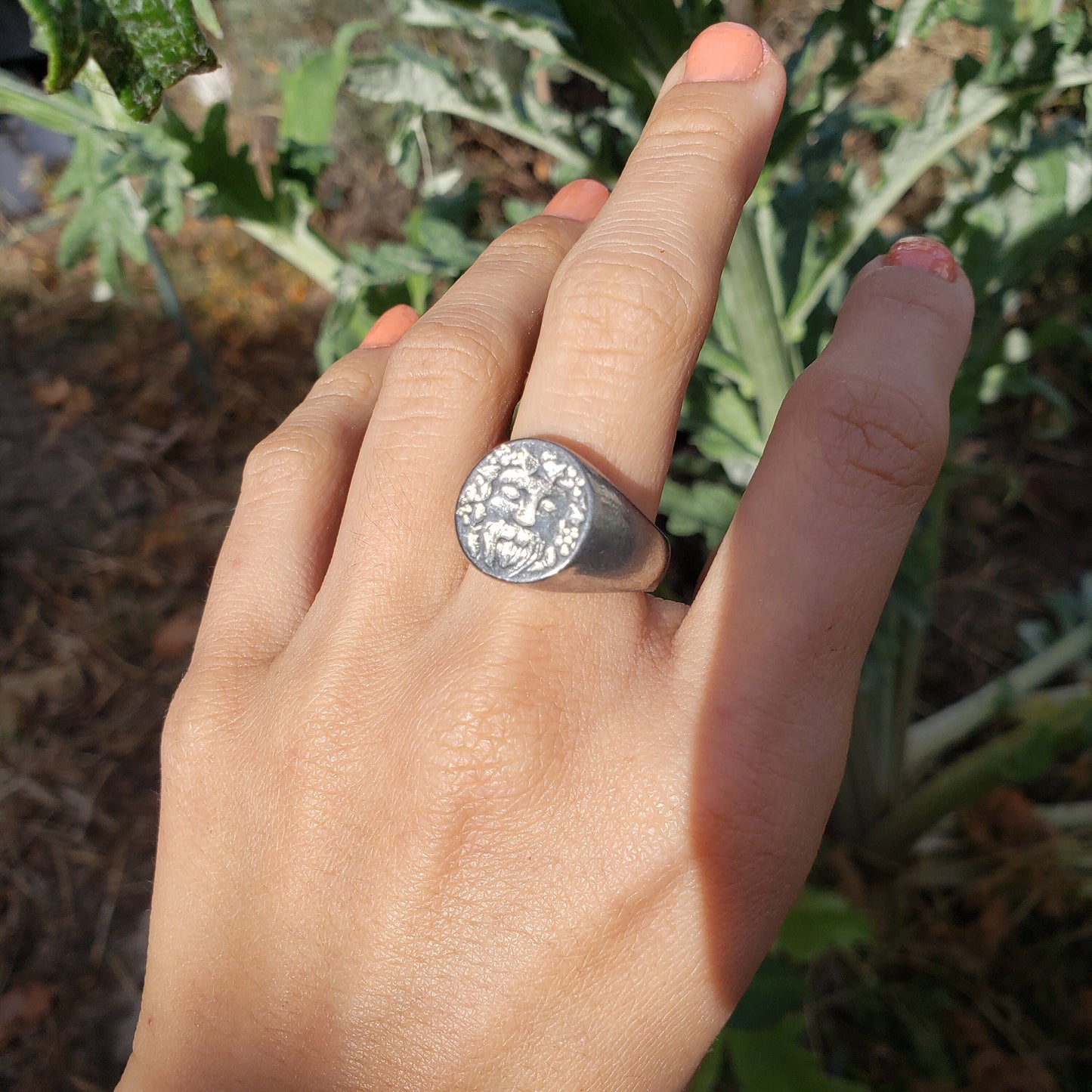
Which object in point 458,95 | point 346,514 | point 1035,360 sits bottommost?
point 1035,360

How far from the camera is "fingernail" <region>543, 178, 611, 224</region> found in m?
1.06

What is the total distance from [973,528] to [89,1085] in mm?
2407

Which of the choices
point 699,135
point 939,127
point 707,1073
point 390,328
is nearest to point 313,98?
point 390,328

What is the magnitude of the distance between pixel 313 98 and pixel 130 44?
848mm

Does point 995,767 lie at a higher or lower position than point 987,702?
higher

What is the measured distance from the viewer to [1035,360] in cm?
243

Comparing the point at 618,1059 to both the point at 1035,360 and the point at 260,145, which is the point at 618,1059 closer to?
the point at 1035,360

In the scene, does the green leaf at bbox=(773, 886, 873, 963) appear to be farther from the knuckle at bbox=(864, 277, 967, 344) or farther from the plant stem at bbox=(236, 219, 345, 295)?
the plant stem at bbox=(236, 219, 345, 295)

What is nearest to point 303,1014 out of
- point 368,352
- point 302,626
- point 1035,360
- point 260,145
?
point 302,626

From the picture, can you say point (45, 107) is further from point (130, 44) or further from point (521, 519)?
point (521, 519)

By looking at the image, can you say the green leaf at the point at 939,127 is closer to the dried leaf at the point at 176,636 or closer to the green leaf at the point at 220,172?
the green leaf at the point at 220,172

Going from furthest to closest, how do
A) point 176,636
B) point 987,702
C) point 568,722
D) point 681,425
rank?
point 176,636, point 987,702, point 681,425, point 568,722

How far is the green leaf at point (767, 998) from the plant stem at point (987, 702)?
68 centimetres

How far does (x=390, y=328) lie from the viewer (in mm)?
1188
